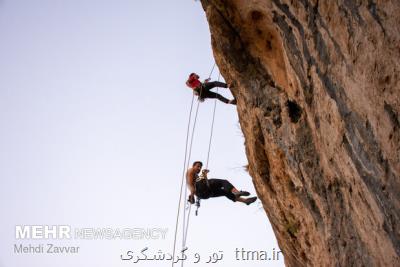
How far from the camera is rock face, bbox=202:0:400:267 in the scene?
4199 millimetres

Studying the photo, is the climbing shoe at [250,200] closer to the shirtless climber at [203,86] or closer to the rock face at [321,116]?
the rock face at [321,116]

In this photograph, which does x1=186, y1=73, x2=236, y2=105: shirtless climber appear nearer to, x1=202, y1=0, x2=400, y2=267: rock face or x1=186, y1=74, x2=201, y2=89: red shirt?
x1=186, y1=74, x2=201, y2=89: red shirt

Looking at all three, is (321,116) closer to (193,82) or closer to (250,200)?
(250,200)

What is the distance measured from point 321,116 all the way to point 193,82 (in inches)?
216

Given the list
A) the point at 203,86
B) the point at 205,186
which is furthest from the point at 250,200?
the point at 203,86

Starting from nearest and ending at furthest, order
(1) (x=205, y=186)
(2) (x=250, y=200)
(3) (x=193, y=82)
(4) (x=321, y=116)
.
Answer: (4) (x=321, y=116) → (2) (x=250, y=200) → (1) (x=205, y=186) → (3) (x=193, y=82)

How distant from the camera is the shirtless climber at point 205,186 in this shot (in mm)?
9656

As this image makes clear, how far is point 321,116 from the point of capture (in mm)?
5367

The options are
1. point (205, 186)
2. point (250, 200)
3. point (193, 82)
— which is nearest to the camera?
point (250, 200)

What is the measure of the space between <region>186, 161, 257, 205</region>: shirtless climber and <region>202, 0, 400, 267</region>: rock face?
147cm

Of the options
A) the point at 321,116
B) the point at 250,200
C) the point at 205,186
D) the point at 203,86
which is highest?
the point at 203,86

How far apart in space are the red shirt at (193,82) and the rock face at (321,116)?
7.13 ft

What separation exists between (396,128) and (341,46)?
1.33 m

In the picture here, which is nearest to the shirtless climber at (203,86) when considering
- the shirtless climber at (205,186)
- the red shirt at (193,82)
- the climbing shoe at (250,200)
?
the red shirt at (193,82)
